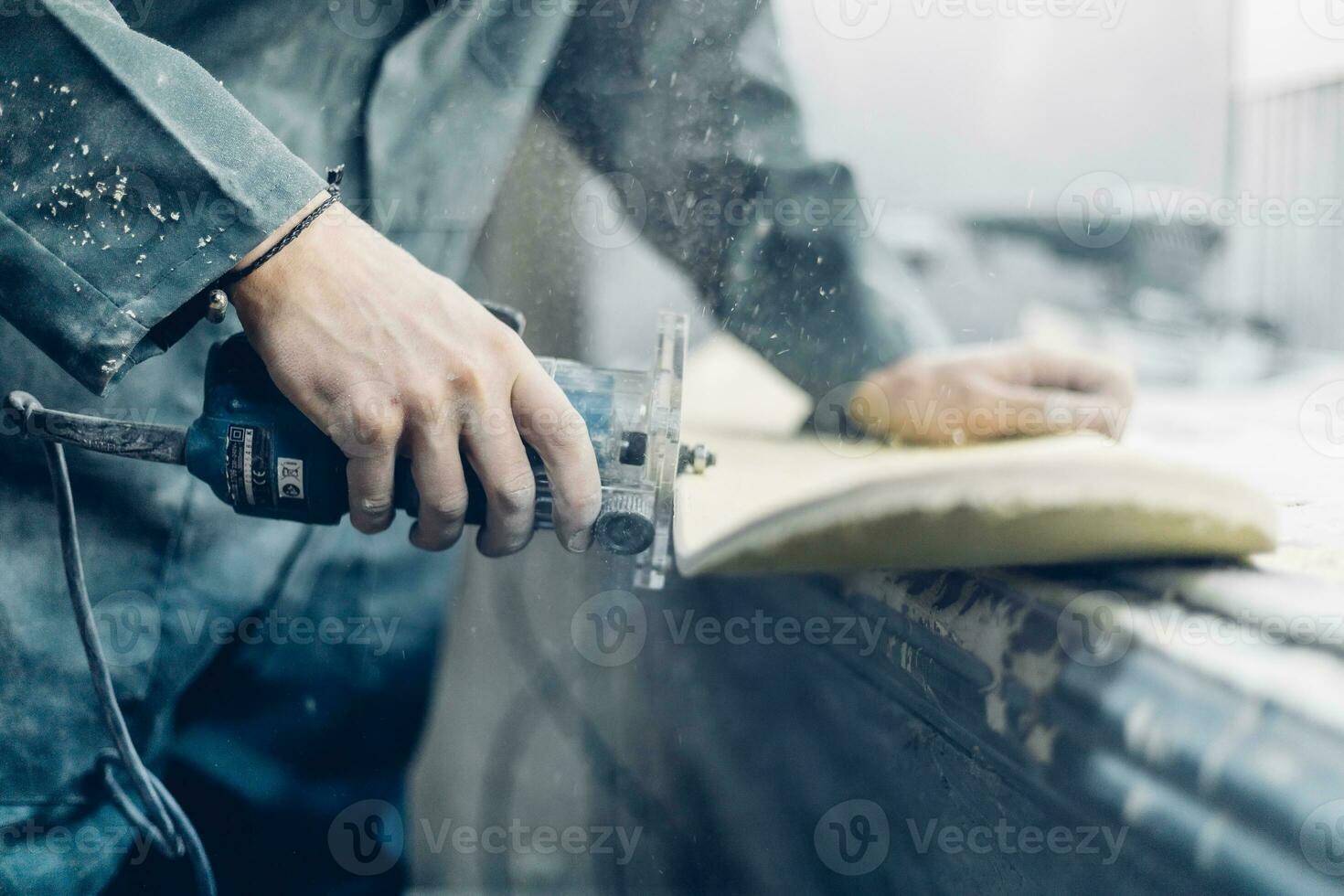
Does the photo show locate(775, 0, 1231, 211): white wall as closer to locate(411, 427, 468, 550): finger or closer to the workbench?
the workbench

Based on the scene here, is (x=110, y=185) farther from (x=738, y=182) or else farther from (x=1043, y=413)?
(x=1043, y=413)

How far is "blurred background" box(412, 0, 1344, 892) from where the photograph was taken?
1246 millimetres

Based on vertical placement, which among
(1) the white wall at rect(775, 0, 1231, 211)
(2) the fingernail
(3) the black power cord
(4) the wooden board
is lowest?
(3) the black power cord

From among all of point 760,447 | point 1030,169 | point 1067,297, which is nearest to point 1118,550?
point 760,447

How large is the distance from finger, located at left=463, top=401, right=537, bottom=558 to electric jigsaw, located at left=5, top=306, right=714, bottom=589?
0.02 m

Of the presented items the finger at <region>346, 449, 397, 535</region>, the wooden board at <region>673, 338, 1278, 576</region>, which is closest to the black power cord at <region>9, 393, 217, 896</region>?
the finger at <region>346, 449, 397, 535</region>

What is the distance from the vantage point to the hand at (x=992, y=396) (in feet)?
3.00

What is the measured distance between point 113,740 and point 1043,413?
0.96 metres

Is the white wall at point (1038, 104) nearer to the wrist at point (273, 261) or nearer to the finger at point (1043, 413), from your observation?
the finger at point (1043, 413)

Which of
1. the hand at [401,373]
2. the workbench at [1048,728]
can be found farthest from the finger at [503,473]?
the workbench at [1048,728]

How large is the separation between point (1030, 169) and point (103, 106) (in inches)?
115

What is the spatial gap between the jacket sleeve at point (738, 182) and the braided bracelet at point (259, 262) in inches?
17.7

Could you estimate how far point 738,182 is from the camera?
107cm

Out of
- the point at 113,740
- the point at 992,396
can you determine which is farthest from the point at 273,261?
the point at 992,396
